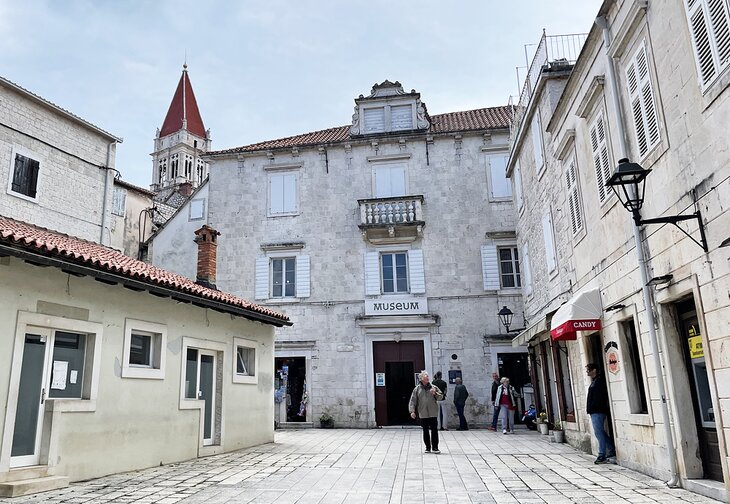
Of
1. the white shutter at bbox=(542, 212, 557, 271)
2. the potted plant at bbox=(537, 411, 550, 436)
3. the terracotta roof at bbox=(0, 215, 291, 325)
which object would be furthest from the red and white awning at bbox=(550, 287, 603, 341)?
the terracotta roof at bbox=(0, 215, 291, 325)

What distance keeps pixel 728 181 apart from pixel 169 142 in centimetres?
7550

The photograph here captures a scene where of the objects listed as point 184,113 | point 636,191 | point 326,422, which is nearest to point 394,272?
point 326,422

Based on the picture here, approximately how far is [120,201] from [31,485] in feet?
56.3

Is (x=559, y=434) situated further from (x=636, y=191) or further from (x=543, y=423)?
(x=636, y=191)

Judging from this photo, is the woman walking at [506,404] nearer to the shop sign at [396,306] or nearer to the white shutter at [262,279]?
the shop sign at [396,306]

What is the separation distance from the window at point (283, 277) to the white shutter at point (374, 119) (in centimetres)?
585

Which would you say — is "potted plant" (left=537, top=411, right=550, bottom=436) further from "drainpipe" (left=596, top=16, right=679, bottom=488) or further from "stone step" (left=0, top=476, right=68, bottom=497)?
"stone step" (left=0, top=476, right=68, bottom=497)

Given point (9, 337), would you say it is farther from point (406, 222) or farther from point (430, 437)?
point (406, 222)

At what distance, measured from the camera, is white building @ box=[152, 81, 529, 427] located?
1903 cm

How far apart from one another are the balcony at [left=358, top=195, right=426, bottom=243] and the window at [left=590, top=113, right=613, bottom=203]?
10.3 m

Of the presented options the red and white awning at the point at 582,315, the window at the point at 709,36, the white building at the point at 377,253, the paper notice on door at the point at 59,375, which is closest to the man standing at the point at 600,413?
the red and white awning at the point at 582,315

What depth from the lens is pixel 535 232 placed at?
14742mm

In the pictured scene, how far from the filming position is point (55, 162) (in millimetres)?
16875

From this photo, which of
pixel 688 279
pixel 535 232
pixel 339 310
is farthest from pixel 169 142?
pixel 688 279
